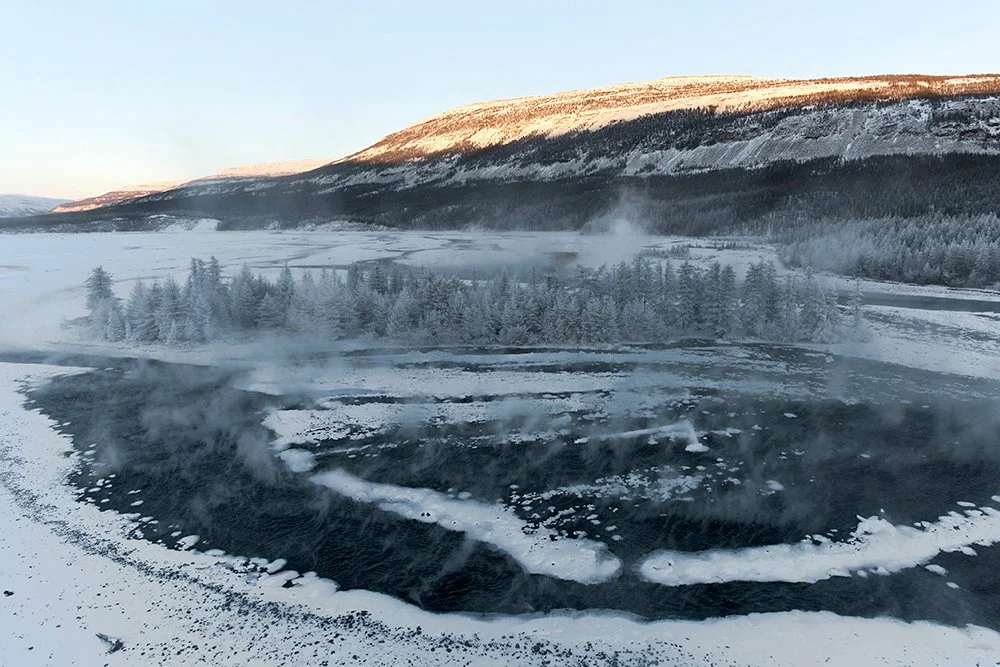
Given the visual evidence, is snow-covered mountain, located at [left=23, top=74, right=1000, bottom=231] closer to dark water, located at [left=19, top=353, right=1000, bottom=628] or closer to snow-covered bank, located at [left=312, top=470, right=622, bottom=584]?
Result: dark water, located at [left=19, top=353, right=1000, bottom=628]

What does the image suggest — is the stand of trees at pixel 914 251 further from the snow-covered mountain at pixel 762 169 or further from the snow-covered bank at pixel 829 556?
the snow-covered bank at pixel 829 556

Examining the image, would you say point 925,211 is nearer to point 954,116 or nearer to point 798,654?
point 954,116

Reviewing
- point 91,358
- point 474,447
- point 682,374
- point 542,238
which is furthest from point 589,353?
point 542,238

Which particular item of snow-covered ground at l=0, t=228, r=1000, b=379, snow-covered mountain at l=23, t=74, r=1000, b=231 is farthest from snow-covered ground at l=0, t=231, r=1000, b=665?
snow-covered mountain at l=23, t=74, r=1000, b=231

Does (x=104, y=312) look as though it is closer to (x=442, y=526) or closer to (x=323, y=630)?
(x=442, y=526)

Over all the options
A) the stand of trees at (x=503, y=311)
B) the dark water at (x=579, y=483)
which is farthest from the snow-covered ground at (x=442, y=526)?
the stand of trees at (x=503, y=311)
